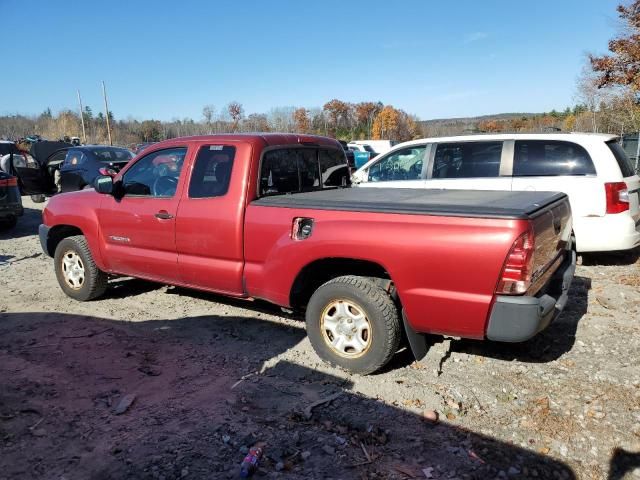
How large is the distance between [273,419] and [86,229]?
11.1ft

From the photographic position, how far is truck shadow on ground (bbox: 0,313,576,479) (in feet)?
8.73

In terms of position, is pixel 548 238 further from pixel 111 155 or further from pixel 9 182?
pixel 111 155

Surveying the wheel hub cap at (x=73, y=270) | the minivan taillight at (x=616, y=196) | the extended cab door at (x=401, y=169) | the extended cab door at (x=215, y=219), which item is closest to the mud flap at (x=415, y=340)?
the extended cab door at (x=215, y=219)

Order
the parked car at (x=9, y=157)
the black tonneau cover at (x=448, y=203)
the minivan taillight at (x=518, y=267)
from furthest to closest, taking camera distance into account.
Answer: the parked car at (x=9, y=157) < the black tonneau cover at (x=448, y=203) < the minivan taillight at (x=518, y=267)

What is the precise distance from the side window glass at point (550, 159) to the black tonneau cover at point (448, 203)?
95.6 inches

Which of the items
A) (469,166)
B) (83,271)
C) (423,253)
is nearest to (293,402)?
(423,253)

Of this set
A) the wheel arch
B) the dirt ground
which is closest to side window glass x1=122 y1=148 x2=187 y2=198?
the wheel arch

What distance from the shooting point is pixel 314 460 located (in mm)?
2744

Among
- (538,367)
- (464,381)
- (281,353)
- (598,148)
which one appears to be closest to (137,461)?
(281,353)

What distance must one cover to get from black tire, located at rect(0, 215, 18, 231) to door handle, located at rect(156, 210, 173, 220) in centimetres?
699

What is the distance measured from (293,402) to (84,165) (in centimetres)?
1122

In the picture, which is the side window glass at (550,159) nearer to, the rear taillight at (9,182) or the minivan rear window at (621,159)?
the minivan rear window at (621,159)

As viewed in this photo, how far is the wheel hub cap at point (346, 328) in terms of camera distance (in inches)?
143

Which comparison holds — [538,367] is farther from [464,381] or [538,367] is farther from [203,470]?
[203,470]
